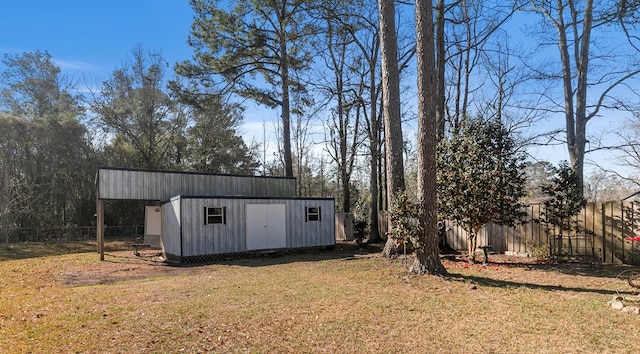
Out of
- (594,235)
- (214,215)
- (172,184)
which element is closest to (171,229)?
(214,215)

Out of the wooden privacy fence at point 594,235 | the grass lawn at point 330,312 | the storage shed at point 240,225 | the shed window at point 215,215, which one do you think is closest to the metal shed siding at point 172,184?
the storage shed at point 240,225

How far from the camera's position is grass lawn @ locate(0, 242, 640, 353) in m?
3.84

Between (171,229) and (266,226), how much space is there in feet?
10.1

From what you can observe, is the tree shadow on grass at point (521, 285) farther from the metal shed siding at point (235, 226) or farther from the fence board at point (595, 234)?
the metal shed siding at point (235, 226)

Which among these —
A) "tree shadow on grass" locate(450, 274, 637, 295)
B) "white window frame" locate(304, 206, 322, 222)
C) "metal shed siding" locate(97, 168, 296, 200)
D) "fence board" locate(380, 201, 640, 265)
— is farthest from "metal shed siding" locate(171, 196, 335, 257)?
"tree shadow on grass" locate(450, 274, 637, 295)

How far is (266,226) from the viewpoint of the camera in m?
13.2

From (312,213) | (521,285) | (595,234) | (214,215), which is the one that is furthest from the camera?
(312,213)

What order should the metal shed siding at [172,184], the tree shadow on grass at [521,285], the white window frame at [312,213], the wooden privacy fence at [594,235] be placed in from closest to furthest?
the tree shadow on grass at [521,285] < the wooden privacy fence at [594,235] < the metal shed siding at [172,184] < the white window frame at [312,213]

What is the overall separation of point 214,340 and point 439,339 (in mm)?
2333

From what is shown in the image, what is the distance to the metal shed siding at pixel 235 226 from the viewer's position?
38.5ft

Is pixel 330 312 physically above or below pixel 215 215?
below

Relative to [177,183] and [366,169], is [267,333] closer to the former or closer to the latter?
[177,183]

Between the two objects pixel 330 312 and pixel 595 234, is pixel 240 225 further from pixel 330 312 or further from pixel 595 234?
pixel 595 234

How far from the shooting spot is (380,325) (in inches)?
174
